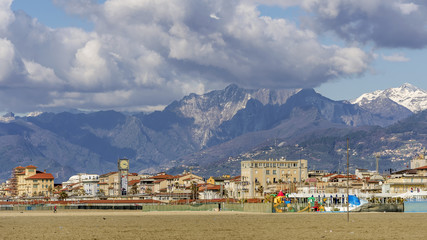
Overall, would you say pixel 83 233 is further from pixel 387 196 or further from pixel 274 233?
pixel 387 196

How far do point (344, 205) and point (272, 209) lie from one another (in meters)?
14.3

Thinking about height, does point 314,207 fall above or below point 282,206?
below

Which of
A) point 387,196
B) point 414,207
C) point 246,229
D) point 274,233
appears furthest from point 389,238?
point 387,196

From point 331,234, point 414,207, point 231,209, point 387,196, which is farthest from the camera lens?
point 231,209

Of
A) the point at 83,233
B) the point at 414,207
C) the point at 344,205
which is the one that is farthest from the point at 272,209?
the point at 83,233

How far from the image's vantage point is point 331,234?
81.7 m

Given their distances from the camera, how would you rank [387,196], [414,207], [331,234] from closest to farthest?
[331,234] < [414,207] < [387,196]

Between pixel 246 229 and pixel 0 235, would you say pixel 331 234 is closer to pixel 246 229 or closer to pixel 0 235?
pixel 246 229

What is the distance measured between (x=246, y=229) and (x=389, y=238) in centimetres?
2100

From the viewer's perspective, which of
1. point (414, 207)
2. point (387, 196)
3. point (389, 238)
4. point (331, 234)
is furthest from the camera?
point (387, 196)

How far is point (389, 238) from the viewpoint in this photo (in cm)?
7656

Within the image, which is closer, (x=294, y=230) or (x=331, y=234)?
(x=331, y=234)

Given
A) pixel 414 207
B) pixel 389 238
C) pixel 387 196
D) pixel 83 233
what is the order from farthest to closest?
pixel 387 196, pixel 414 207, pixel 83 233, pixel 389 238

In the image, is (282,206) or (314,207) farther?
(282,206)
